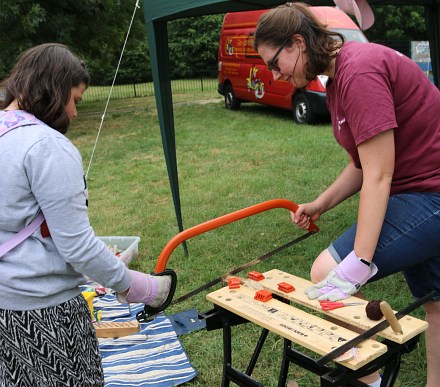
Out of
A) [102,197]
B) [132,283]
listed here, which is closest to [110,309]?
[132,283]

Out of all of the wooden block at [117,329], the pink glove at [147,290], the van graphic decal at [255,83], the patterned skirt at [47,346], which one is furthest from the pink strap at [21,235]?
the van graphic decal at [255,83]

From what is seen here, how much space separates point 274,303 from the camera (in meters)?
2.10

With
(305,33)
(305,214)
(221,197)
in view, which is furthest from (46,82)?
(221,197)

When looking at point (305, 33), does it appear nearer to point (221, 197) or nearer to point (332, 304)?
point (332, 304)

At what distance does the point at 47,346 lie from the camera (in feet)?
6.30

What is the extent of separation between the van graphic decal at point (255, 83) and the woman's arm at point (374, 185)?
11.3 meters

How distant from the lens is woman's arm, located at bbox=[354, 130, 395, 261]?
180 centimetres

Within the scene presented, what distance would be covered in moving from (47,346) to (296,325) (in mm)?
880

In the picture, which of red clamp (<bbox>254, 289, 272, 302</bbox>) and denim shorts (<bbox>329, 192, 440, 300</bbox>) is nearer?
denim shorts (<bbox>329, 192, 440, 300</bbox>)

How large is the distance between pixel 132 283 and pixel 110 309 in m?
2.23

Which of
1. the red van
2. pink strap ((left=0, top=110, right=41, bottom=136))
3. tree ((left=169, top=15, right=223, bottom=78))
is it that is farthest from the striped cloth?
tree ((left=169, top=15, right=223, bottom=78))

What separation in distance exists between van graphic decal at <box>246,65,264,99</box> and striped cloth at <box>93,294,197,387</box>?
31.9ft

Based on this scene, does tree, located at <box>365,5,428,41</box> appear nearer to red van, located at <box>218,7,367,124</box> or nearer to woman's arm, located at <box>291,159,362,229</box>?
red van, located at <box>218,7,367,124</box>

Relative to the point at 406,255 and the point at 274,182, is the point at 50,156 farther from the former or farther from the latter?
the point at 274,182
